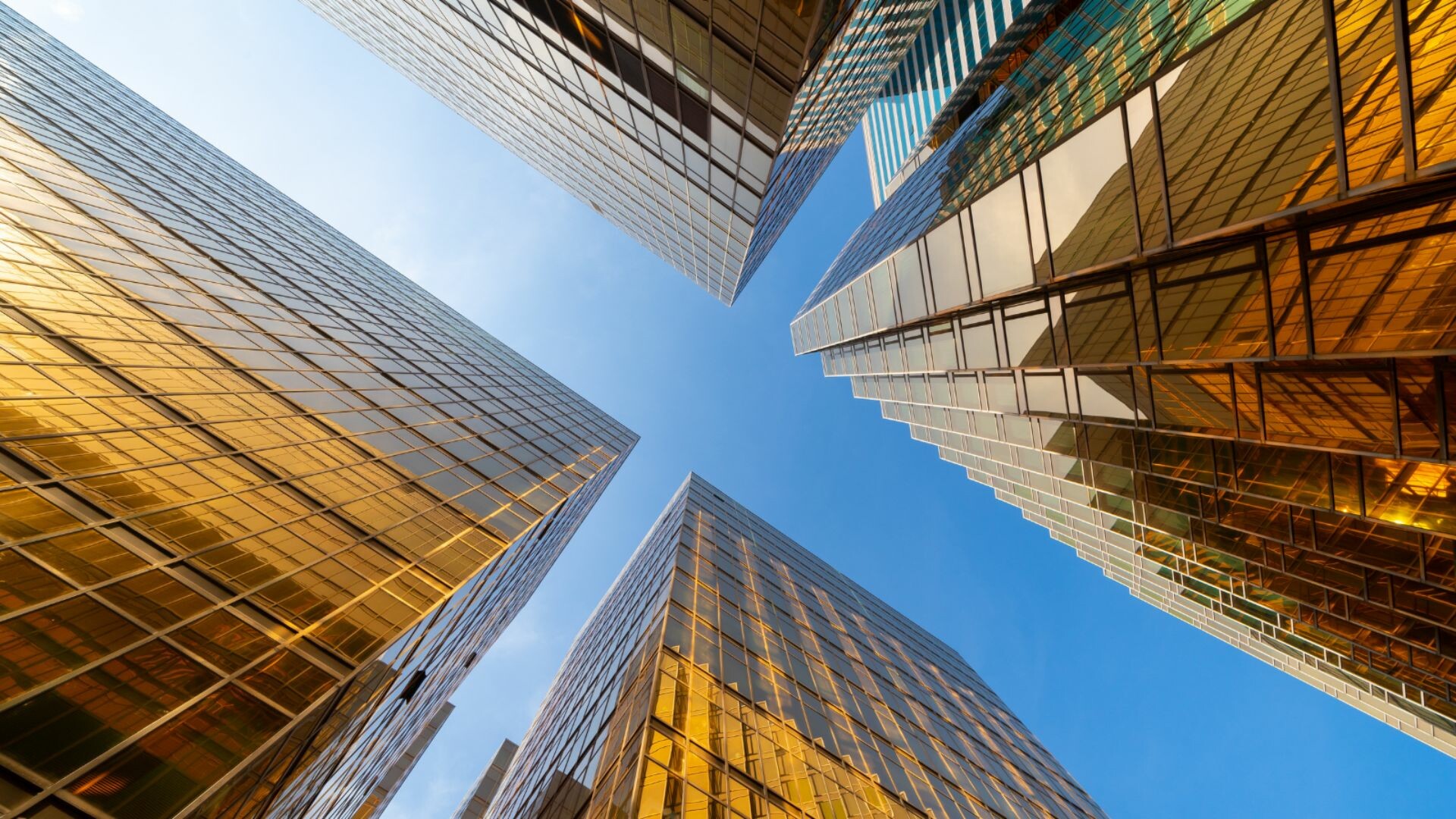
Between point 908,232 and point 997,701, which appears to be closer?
point 908,232

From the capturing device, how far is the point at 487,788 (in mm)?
38125

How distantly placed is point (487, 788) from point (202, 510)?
37.4 m

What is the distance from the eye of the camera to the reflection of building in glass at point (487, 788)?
115ft

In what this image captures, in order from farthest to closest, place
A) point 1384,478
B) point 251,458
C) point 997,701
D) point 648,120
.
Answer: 1. point 997,701
2. point 648,120
3. point 251,458
4. point 1384,478

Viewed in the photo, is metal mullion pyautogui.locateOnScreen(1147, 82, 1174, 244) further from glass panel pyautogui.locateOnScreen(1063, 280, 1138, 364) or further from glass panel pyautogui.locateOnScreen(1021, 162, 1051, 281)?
glass panel pyautogui.locateOnScreen(1063, 280, 1138, 364)

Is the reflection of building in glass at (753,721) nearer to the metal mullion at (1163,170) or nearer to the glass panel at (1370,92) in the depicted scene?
the metal mullion at (1163,170)

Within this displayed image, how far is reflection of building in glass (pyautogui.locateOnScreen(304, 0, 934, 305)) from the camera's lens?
1381cm

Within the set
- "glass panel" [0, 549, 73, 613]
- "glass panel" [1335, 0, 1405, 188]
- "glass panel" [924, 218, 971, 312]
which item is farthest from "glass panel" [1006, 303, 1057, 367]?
"glass panel" [0, 549, 73, 613]

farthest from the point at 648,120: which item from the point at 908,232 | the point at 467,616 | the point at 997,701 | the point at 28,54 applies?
the point at 997,701

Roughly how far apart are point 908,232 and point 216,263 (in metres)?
25.0

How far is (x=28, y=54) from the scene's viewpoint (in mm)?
28281

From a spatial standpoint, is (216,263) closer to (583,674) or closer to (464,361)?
(464,361)

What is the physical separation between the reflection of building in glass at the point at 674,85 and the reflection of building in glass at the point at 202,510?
43.2 ft

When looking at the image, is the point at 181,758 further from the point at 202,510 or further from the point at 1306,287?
the point at 1306,287
